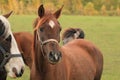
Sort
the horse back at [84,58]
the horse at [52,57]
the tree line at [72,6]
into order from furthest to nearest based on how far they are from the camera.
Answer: the tree line at [72,6] → the horse back at [84,58] → the horse at [52,57]

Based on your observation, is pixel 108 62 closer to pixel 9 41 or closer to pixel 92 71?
pixel 92 71

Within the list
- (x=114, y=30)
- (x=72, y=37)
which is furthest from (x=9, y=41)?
(x=114, y=30)

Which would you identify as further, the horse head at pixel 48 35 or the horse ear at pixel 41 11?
the horse ear at pixel 41 11

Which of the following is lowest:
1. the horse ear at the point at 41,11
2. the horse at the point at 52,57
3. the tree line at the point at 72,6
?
the tree line at the point at 72,6

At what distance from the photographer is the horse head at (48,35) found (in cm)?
642

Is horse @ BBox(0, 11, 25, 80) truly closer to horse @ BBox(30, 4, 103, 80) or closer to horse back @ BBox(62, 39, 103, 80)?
horse @ BBox(30, 4, 103, 80)

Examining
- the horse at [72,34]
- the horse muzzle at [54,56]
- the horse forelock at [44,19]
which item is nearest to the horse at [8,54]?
the horse muzzle at [54,56]

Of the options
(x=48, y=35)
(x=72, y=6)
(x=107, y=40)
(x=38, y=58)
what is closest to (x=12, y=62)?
(x=48, y=35)

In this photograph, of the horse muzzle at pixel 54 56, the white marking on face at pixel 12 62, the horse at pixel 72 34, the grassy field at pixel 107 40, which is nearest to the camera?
the white marking on face at pixel 12 62

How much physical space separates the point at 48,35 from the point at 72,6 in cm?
4392

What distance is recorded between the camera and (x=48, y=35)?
6539mm

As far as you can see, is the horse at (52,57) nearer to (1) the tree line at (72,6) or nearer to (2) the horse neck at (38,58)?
(2) the horse neck at (38,58)

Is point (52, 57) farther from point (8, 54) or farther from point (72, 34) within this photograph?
point (72, 34)

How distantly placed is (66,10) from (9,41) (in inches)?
1733
